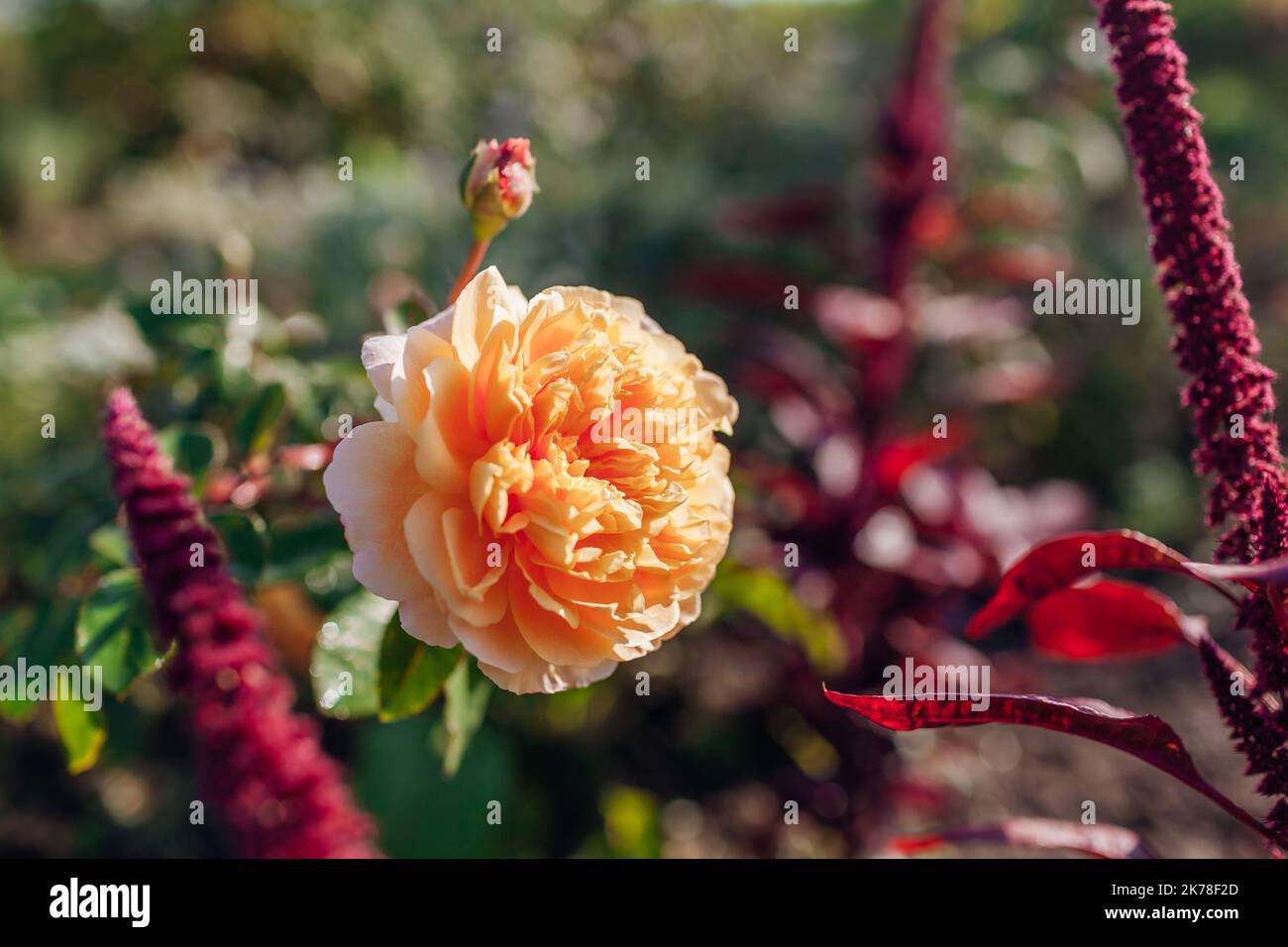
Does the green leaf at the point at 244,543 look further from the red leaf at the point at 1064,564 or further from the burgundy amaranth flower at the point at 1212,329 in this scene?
the burgundy amaranth flower at the point at 1212,329

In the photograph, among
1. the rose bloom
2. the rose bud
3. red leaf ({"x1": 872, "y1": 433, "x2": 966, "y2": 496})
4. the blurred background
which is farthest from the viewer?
red leaf ({"x1": 872, "y1": 433, "x2": 966, "y2": 496})

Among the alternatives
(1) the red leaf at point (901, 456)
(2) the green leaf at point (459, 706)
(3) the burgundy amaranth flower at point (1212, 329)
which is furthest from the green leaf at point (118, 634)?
(1) the red leaf at point (901, 456)

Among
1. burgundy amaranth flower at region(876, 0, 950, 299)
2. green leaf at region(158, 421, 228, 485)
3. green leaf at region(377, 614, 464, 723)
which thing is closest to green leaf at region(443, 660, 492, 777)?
green leaf at region(377, 614, 464, 723)

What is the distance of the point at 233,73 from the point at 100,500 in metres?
5.21

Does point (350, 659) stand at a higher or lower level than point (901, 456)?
lower

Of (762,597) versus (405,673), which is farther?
(762,597)

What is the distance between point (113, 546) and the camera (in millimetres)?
905

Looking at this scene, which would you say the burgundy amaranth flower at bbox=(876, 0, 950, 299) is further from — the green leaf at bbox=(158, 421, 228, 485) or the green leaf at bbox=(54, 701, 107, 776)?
the green leaf at bbox=(54, 701, 107, 776)

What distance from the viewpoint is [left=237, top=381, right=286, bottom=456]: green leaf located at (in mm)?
978

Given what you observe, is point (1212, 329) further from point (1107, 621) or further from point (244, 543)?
point (244, 543)

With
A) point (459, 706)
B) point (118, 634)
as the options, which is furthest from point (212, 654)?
point (459, 706)

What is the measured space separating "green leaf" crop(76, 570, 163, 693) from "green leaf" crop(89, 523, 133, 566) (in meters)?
0.08

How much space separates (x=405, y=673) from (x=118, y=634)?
0.78 ft
